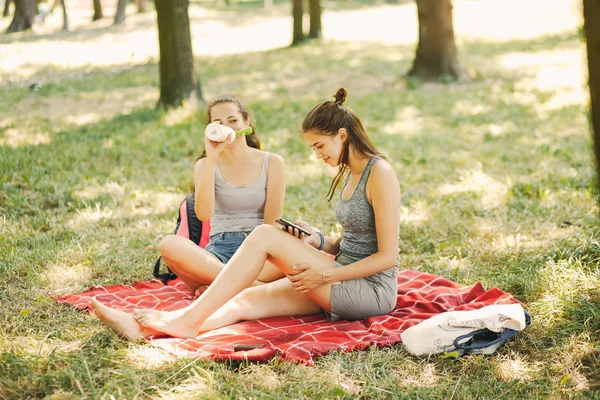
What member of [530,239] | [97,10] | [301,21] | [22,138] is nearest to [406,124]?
[530,239]

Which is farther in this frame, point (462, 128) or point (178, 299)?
point (462, 128)

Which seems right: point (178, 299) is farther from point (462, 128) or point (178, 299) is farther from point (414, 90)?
point (414, 90)

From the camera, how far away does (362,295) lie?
3.63m

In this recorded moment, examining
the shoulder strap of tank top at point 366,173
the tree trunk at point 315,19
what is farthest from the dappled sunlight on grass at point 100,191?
the tree trunk at point 315,19

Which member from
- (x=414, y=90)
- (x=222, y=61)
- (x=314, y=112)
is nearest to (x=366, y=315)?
(x=314, y=112)

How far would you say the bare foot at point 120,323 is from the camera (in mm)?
3414

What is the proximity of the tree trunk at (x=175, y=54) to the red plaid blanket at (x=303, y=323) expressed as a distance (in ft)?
17.9

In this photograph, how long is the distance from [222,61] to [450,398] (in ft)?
43.5

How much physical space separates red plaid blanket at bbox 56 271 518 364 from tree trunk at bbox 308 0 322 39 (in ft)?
46.9

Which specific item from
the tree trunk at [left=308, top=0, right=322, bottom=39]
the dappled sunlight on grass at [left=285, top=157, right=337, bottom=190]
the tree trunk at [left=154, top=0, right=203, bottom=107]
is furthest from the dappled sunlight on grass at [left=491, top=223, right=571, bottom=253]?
the tree trunk at [left=308, top=0, right=322, bottom=39]

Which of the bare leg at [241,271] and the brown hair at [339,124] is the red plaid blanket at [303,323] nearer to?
the bare leg at [241,271]

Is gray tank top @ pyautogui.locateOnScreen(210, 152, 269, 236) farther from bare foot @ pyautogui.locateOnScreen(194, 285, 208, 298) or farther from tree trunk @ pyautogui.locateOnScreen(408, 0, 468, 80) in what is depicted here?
tree trunk @ pyautogui.locateOnScreen(408, 0, 468, 80)

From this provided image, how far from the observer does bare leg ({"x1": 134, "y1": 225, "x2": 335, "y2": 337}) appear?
3439mm

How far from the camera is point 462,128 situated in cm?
866
